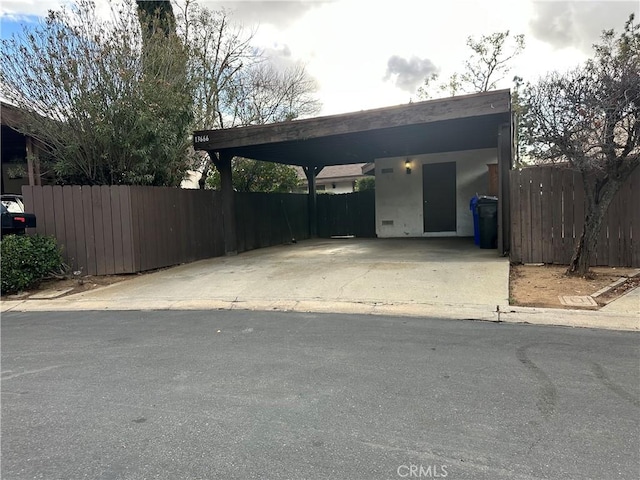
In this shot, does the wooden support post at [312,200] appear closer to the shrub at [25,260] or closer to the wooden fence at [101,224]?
the wooden fence at [101,224]

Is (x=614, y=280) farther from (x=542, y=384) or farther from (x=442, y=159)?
(x=442, y=159)

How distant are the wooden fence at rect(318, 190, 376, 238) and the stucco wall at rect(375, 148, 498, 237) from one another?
1.35 m

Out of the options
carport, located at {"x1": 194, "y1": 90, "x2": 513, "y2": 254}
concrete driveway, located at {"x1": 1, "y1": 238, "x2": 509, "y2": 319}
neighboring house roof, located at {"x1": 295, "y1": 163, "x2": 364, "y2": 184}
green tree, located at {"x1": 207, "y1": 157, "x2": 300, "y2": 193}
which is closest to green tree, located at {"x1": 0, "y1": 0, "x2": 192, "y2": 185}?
carport, located at {"x1": 194, "y1": 90, "x2": 513, "y2": 254}

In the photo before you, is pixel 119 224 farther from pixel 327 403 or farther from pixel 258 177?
pixel 327 403

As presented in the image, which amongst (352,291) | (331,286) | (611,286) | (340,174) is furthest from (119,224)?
(340,174)

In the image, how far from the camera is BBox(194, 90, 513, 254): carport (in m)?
8.52

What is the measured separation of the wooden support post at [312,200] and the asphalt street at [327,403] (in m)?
12.7

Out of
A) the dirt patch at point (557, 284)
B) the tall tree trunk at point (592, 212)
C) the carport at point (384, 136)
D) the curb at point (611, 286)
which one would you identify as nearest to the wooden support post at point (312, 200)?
the carport at point (384, 136)

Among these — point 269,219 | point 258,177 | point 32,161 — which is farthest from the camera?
point 258,177

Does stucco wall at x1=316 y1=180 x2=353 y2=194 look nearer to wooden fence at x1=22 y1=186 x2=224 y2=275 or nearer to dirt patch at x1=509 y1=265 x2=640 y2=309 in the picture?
wooden fence at x1=22 y1=186 x2=224 y2=275

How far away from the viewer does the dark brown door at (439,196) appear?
15328 mm

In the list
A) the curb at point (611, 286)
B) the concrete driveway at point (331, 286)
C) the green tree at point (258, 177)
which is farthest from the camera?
the green tree at point (258, 177)

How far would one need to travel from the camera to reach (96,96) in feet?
29.6

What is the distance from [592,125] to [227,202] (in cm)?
874
